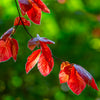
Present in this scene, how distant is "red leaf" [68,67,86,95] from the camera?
0.70 m

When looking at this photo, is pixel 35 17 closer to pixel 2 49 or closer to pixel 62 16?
pixel 2 49

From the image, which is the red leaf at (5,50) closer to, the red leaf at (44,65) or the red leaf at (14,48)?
the red leaf at (14,48)

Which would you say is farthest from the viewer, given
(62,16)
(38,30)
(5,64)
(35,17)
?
(62,16)

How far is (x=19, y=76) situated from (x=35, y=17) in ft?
5.59

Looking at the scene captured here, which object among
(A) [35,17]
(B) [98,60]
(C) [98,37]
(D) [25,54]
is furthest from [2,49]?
(C) [98,37]

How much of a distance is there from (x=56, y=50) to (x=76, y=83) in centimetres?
163

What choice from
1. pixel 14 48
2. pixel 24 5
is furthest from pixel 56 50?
pixel 24 5

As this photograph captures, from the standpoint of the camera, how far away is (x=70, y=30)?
2.56 metres

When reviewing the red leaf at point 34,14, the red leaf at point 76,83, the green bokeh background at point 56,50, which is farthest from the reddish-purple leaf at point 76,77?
the green bokeh background at point 56,50

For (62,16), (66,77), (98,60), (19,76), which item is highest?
(66,77)

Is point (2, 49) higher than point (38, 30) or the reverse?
higher

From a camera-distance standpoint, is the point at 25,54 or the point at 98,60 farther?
the point at 98,60

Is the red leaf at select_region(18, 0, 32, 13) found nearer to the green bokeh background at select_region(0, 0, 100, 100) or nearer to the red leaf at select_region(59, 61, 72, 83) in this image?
the red leaf at select_region(59, 61, 72, 83)

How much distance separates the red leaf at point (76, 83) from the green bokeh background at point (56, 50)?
5.06 ft
